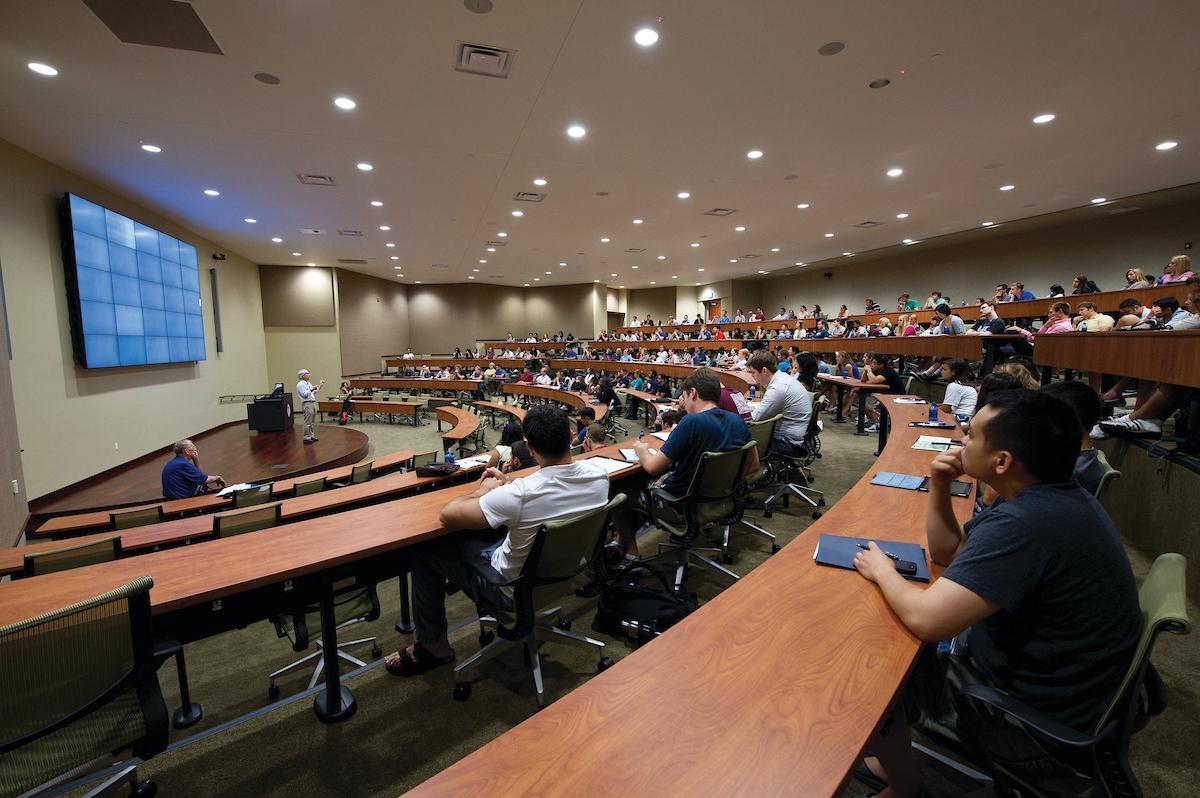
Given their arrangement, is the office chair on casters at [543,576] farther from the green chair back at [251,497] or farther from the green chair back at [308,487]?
the green chair back at [251,497]

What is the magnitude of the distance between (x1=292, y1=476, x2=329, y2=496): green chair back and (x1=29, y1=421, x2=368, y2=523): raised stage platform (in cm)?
326

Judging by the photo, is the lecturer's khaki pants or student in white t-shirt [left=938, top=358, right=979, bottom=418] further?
the lecturer's khaki pants

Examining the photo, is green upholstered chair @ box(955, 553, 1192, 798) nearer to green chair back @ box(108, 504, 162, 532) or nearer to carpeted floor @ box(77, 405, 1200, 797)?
Result: carpeted floor @ box(77, 405, 1200, 797)

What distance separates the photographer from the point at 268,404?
1045 cm

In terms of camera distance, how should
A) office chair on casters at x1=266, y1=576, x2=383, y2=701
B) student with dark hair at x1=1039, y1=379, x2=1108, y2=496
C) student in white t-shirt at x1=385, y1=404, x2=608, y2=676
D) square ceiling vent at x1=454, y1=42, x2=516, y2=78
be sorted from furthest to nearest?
square ceiling vent at x1=454, y1=42, x2=516, y2=78 → office chair on casters at x1=266, y1=576, x2=383, y2=701 → student with dark hair at x1=1039, y1=379, x2=1108, y2=496 → student in white t-shirt at x1=385, y1=404, x2=608, y2=676

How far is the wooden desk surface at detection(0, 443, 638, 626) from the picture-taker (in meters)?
1.63

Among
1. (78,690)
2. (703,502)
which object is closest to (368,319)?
(703,502)

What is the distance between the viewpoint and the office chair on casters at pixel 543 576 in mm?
2023

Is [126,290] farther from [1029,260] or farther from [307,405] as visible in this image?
[1029,260]

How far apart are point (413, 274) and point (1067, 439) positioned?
19514 mm

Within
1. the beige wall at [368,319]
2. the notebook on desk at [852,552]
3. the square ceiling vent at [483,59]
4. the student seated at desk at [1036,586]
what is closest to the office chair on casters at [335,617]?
the notebook on desk at [852,552]

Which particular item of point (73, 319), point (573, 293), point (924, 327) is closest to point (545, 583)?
point (73, 319)

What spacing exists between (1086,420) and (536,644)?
3.04m

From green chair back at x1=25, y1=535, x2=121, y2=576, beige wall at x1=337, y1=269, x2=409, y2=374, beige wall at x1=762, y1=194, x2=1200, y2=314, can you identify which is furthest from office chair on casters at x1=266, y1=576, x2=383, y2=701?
beige wall at x1=337, y1=269, x2=409, y2=374
